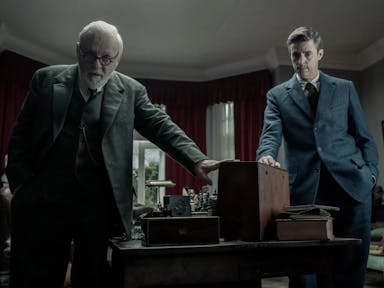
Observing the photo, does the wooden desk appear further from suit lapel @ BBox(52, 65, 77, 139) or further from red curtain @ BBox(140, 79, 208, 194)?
red curtain @ BBox(140, 79, 208, 194)

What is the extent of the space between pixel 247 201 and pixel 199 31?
13.3 feet

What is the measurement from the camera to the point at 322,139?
5.64 ft

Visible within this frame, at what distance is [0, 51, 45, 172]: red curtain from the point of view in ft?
17.2

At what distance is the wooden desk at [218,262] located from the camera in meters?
1.18

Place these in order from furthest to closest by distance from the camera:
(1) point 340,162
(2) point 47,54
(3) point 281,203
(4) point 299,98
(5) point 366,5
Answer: (2) point 47,54
(5) point 366,5
(4) point 299,98
(1) point 340,162
(3) point 281,203

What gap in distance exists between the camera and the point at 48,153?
134 centimetres

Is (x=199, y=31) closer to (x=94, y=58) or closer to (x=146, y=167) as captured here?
(x=146, y=167)

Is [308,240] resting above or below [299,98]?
below

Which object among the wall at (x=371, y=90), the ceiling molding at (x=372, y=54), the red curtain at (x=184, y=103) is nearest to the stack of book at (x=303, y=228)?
the wall at (x=371, y=90)

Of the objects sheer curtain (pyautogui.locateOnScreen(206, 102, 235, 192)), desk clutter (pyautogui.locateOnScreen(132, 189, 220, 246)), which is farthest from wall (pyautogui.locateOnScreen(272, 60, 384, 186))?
desk clutter (pyautogui.locateOnScreen(132, 189, 220, 246))

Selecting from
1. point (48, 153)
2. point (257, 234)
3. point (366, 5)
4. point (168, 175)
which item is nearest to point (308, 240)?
point (257, 234)

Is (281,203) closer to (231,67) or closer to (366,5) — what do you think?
(366,5)

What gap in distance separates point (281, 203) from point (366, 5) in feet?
12.1

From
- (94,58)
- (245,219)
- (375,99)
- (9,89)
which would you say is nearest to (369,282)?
(375,99)
